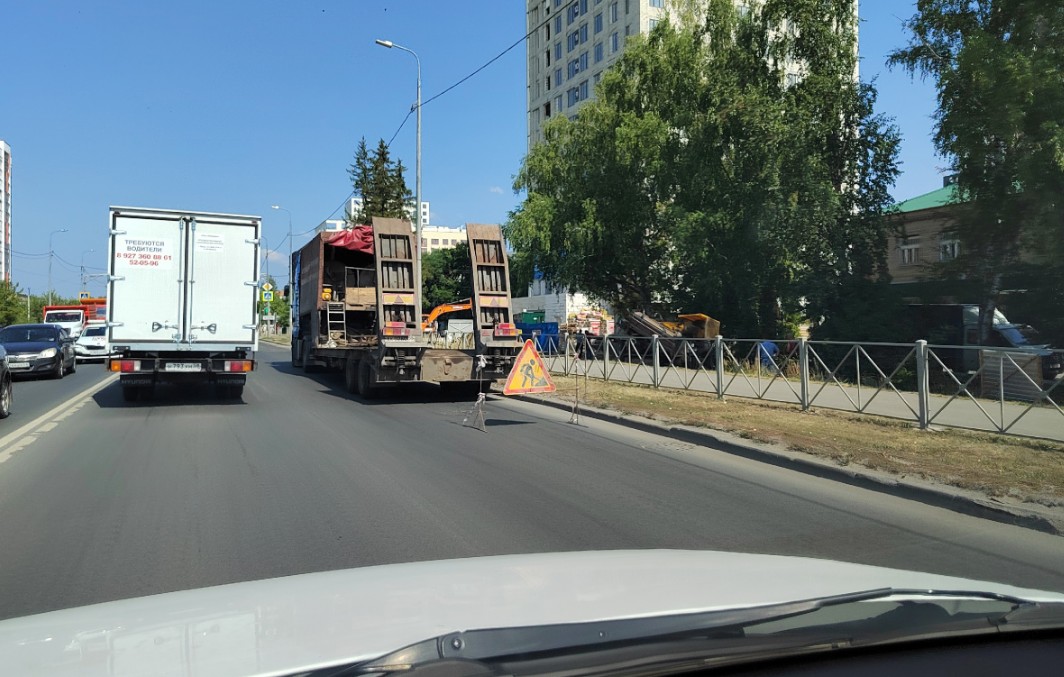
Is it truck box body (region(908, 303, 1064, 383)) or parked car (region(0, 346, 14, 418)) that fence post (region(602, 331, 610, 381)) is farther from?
parked car (region(0, 346, 14, 418))

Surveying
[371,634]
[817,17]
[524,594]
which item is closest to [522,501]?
[524,594]

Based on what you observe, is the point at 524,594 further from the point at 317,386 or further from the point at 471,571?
the point at 317,386

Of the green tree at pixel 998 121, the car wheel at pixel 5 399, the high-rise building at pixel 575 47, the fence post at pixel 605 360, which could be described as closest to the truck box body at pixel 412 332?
the fence post at pixel 605 360

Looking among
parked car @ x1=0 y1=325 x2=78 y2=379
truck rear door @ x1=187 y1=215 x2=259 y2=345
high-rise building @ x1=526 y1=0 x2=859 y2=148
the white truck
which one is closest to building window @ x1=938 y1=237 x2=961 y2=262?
truck rear door @ x1=187 y1=215 x2=259 y2=345

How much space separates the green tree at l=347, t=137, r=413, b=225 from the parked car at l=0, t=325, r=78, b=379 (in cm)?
3266

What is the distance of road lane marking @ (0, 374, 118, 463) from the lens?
9.56 m

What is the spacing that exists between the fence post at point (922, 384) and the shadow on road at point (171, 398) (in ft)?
39.1

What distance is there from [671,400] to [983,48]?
1366 centimetres

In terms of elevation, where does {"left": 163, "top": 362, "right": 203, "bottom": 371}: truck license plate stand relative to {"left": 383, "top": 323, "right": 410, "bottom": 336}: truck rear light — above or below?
below

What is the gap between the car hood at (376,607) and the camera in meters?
1.97

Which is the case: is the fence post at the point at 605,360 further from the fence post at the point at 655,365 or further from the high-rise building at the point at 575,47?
the high-rise building at the point at 575,47

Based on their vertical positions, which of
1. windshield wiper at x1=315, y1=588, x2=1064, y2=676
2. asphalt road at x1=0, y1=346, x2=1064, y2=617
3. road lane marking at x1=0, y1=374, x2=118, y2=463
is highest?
windshield wiper at x1=315, y1=588, x2=1064, y2=676

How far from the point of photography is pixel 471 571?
294cm

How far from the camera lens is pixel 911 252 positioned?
135 feet
